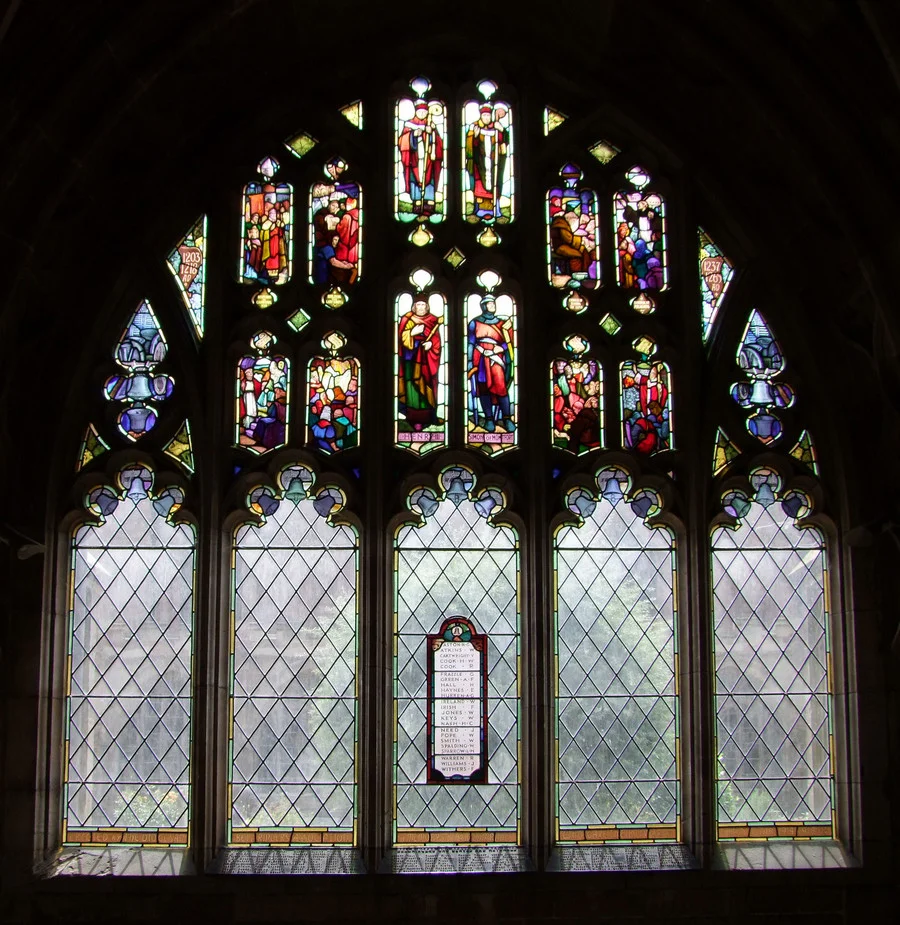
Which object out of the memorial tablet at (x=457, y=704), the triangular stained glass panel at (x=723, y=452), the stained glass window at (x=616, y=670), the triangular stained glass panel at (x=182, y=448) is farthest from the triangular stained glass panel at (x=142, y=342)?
the triangular stained glass panel at (x=723, y=452)

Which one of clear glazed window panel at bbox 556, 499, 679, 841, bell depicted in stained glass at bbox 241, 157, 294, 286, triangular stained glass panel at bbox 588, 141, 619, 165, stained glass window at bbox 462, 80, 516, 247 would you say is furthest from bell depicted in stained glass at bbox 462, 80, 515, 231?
clear glazed window panel at bbox 556, 499, 679, 841

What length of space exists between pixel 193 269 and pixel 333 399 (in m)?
1.36

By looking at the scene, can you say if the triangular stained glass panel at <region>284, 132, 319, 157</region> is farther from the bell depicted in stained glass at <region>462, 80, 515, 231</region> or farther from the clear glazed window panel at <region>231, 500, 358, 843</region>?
the clear glazed window panel at <region>231, 500, 358, 843</region>

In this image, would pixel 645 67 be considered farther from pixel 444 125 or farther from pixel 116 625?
pixel 116 625

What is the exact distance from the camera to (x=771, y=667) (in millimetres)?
9164

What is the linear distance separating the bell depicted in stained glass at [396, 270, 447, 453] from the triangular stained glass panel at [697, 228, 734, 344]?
182 centimetres

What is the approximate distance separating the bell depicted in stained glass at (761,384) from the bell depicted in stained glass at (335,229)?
2.74m

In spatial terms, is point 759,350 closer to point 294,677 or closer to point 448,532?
point 448,532

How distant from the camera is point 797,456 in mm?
9406

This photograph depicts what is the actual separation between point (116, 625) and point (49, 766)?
98cm

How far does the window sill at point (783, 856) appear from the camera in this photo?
8703 millimetres

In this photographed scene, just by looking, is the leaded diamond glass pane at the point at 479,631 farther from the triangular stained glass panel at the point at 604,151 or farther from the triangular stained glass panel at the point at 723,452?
the triangular stained glass panel at the point at 604,151

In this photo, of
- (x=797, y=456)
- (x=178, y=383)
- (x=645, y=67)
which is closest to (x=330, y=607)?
(x=178, y=383)

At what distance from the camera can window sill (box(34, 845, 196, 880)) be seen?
8.49 metres
